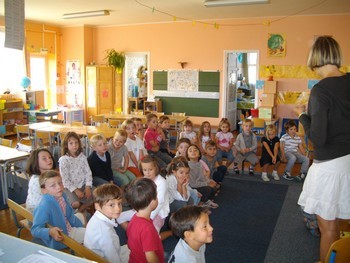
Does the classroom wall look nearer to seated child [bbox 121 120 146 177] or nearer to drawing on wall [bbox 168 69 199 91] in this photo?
drawing on wall [bbox 168 69 199 91]

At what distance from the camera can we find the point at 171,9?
819 cm

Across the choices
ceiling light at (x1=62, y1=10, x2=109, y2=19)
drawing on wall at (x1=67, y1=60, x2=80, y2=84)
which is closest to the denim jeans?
ceiling light at (x1=62, y1=10, x2=109, y2=19)

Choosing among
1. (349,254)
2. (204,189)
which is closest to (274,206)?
(204,189)

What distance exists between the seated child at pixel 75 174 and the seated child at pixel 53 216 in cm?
92

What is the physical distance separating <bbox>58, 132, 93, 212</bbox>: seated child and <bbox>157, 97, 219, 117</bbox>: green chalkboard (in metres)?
6.30

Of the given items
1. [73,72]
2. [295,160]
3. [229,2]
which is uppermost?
[229,2]

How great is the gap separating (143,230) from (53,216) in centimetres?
75

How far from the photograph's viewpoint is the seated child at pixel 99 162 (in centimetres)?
414

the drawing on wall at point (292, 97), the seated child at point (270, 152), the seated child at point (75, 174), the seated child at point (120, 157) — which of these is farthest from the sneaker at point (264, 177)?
the drawing on wall at point (292, 97)

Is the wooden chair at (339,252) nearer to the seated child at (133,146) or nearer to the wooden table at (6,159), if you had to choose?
the seated child at (133,146)

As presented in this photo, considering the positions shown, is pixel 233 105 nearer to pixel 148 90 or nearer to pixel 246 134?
pixel 148 90

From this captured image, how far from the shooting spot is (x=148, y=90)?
35.0ft

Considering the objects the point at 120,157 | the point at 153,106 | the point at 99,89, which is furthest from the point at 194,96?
the point at 120,157

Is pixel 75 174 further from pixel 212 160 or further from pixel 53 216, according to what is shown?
pixel 212 160
